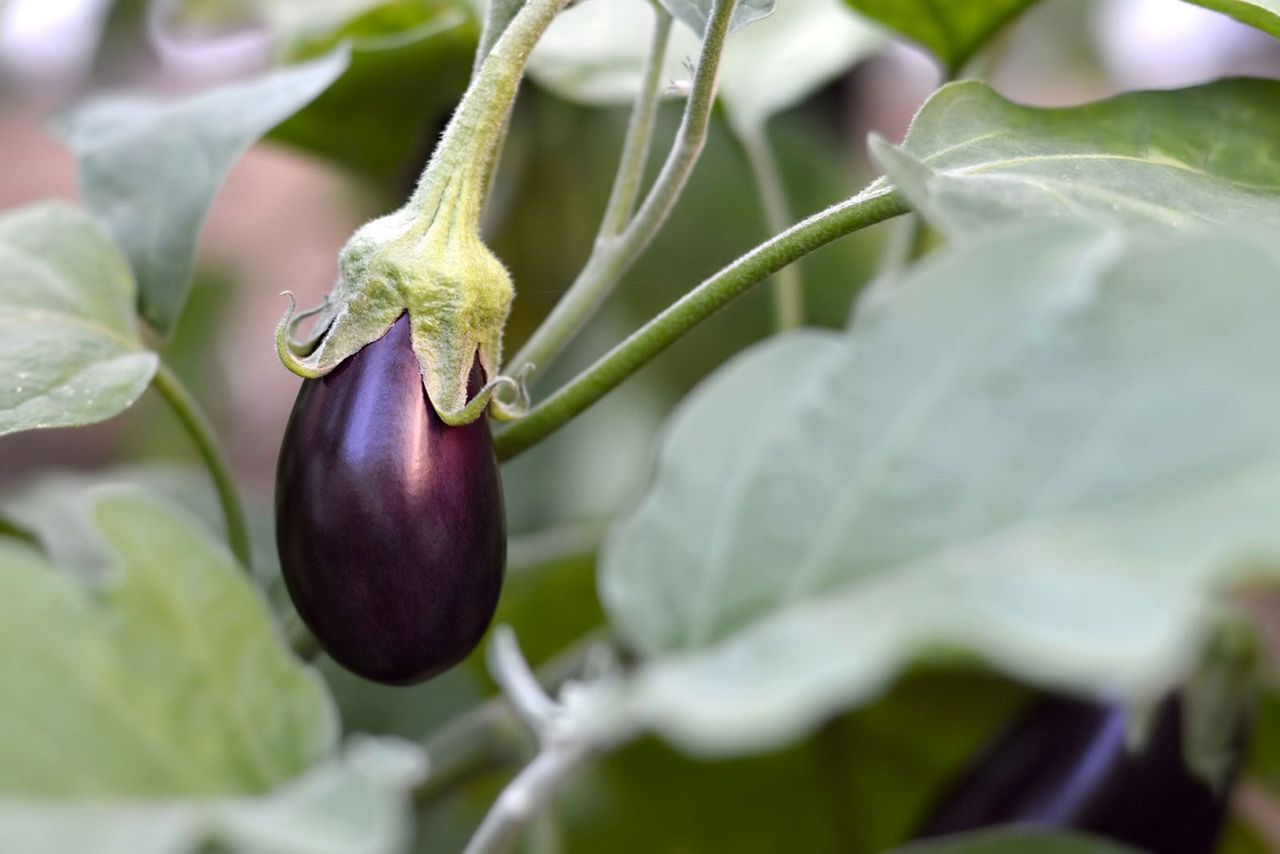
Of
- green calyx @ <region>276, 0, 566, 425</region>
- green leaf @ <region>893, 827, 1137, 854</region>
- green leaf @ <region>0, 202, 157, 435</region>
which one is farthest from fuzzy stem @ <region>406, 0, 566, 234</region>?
green leaf @ <region>893, 827, 1137, 854</region>

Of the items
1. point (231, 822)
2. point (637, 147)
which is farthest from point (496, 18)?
point (231, 822)

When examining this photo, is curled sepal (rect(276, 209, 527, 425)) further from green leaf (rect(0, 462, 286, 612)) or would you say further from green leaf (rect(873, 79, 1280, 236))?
green leaf (rect(0, 462, 286, 612))

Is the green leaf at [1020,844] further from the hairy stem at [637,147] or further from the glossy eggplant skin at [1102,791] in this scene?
the hairy stem at [637,147]

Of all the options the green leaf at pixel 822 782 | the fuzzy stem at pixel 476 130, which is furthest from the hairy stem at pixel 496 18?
the green leaf at pixel 822 782

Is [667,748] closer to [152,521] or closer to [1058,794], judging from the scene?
[1058,794]

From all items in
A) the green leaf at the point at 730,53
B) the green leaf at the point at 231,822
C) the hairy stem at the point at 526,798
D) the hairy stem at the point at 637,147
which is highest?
the hairy stem at the point at 637,147

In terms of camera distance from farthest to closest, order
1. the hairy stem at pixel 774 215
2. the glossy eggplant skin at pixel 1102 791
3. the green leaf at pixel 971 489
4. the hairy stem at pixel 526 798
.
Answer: the hairy stem at pixel 774 215 < the glossy eggplant skin at pixel 1102 791 < the hairy stem at pixel 526 798 < the green leaf at pixel 971 489
